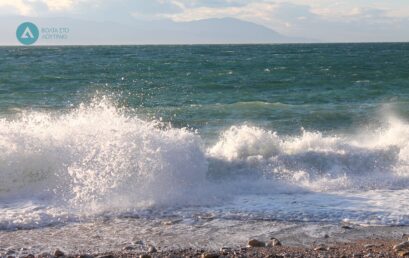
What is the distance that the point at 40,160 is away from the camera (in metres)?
9.86

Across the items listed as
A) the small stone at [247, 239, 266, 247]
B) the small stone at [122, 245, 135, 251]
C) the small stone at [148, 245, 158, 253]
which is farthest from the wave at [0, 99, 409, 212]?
the small stone at [247, 239, 266, 247]

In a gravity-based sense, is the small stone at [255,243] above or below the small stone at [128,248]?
above

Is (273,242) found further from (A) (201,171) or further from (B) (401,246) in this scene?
(A) (201,171)

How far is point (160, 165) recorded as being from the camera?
937 cm

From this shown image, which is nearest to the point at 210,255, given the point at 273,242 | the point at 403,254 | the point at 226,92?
the point at 273,242

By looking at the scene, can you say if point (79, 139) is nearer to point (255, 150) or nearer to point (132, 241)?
point (255, 150)

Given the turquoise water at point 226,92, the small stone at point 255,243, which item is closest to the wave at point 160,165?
the small stone at point 255,243

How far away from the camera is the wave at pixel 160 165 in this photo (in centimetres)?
876

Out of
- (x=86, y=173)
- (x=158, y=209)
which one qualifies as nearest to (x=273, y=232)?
(x=158, y=209)

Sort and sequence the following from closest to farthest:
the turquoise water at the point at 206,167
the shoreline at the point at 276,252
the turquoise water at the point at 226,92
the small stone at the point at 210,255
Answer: the small stone at the point at 210,255
the shoreline at the point at 276,252
the turquoise water at the point at 206,167
the turquoise water at the point at 226,92

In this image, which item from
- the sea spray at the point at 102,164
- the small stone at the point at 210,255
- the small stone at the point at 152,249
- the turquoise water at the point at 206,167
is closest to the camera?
the small stone at the point at 210,255

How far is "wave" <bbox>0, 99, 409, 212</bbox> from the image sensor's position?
28.7 ft

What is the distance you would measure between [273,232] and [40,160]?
14.9ft

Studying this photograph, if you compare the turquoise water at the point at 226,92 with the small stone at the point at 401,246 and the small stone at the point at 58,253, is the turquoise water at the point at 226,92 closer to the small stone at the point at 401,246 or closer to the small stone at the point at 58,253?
the small stone at the point at 401,246
